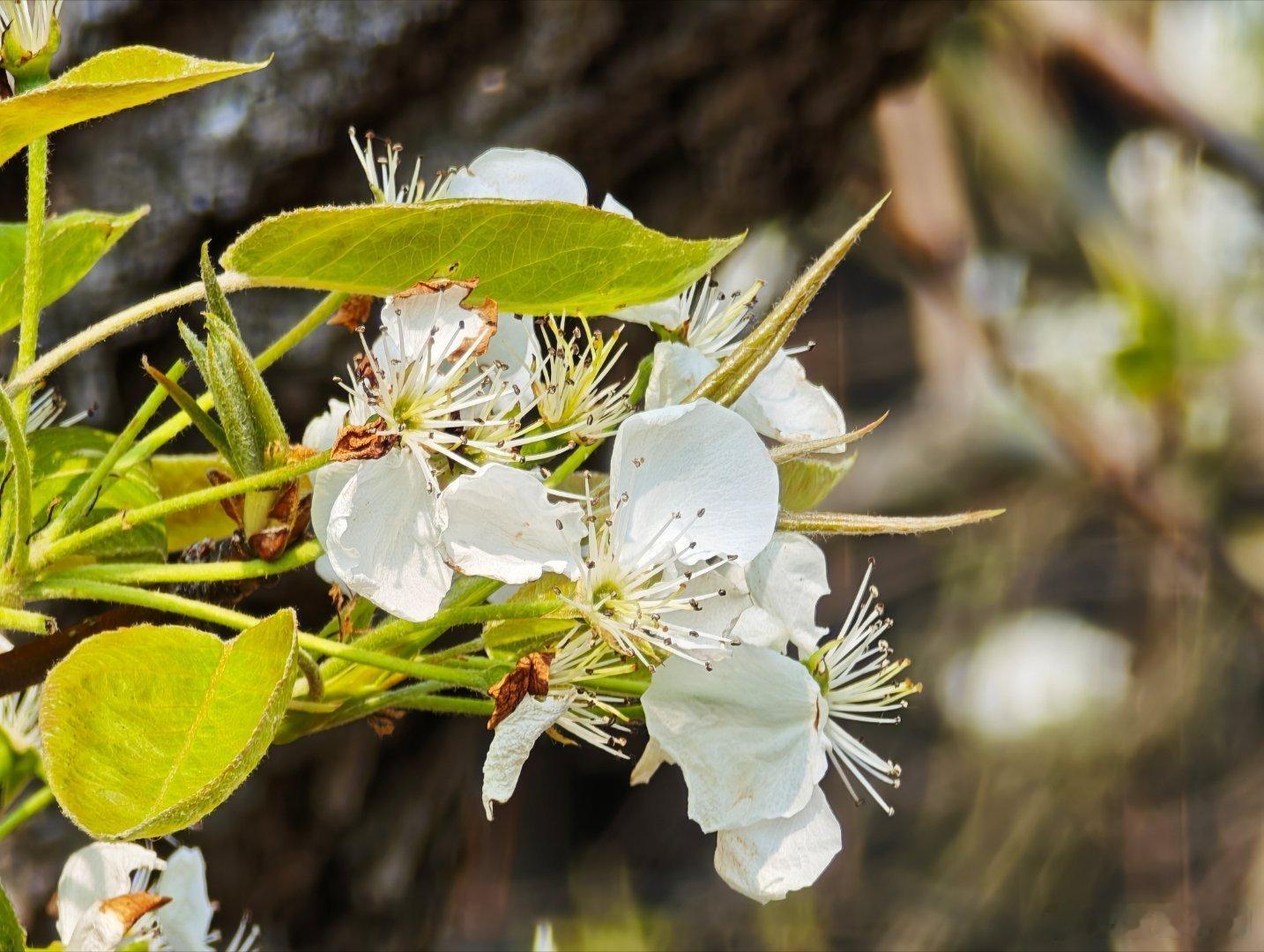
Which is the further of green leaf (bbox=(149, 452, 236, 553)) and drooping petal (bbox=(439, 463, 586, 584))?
green leaf (bbox=(149, 452, 236, 553))

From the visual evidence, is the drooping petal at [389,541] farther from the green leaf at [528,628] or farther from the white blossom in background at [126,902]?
the white blossom in background at [126,902]

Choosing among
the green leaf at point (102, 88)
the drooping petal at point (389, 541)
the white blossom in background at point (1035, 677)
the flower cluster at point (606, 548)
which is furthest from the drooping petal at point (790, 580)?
the white blossom in background at point (1035, 677)

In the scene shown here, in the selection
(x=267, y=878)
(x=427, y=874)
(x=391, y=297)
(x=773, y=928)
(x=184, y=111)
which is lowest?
(x=773, y=928)

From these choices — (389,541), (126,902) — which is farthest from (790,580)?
(126,902)

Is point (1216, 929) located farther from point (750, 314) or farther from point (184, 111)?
point (184, 111)

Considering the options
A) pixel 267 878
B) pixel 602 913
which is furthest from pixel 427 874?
pixel 602 913

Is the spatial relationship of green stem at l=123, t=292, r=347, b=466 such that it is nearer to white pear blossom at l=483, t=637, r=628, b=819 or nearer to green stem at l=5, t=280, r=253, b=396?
green stem at l=5, t=280, r=253, b=396

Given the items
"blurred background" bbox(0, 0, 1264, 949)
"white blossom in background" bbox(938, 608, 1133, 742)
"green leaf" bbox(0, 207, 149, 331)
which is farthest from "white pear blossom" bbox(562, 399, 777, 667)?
"white blossom in background" bbox(938, 608, 1133, 742)
